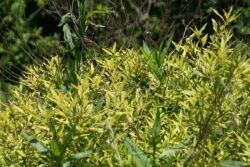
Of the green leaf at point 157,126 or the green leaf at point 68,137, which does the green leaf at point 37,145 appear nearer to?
the green leaf at point 68,137

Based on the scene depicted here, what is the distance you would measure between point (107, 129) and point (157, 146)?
211 millimetres

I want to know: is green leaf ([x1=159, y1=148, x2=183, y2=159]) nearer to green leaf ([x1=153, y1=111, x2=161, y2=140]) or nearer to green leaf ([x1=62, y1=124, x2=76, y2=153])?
green leaf ([x1=153, y1=111, x2=161, y2=140])

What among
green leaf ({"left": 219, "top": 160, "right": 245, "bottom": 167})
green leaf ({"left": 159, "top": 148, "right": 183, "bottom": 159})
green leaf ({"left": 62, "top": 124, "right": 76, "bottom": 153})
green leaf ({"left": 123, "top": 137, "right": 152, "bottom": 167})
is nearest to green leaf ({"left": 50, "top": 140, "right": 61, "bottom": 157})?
green leaf ({"left": 62, "top": 124, "right": 76, "bottom": 153})

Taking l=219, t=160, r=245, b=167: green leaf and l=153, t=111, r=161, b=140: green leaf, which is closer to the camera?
l=219, t=160, r=245, b=167: green leaf

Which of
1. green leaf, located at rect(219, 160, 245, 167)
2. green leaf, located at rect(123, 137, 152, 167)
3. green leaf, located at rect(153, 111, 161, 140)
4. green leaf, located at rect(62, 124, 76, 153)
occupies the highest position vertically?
green leaf, located at rect(153, 111, 161, 140)

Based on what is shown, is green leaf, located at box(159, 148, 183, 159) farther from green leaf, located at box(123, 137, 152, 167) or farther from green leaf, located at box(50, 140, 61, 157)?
green leaf, located at box(50, 140, 61, 157)

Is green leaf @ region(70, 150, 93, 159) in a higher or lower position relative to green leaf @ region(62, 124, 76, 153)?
lower

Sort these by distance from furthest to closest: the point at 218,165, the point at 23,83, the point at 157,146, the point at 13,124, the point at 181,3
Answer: the point at 181,3
the point at 23,83
the point at 13,124
the point at 157,146
the point at 218,165

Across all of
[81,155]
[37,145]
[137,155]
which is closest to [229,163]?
[137,155]

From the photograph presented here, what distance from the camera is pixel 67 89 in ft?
8.89

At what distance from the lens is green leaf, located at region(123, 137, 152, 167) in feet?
6.64

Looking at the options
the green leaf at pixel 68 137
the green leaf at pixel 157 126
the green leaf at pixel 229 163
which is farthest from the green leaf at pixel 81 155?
the green leaf at pixel 229 163

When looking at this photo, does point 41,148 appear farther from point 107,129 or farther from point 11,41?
point 11,41

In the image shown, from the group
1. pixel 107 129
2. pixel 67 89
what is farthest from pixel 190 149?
pixel 67 89
